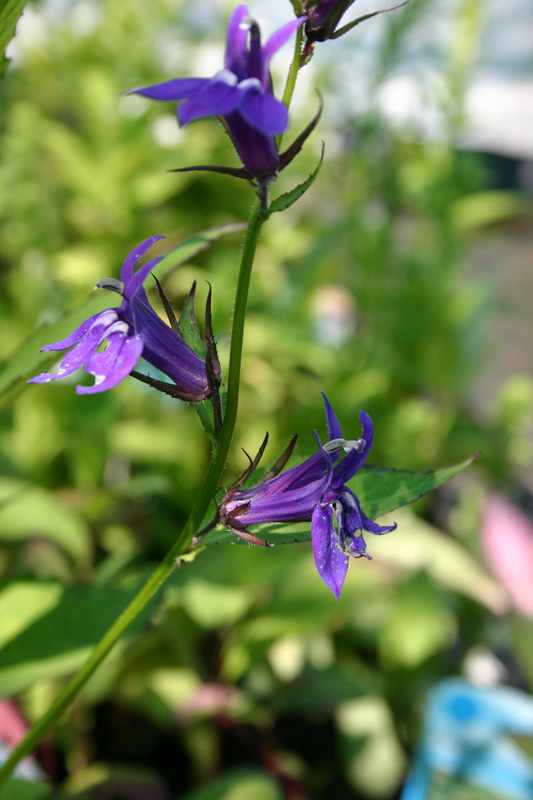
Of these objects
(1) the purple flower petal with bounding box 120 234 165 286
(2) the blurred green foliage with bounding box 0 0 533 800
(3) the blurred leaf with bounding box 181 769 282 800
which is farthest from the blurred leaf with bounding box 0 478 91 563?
(1) the purple flower petal with bounding box 120 234 165 286

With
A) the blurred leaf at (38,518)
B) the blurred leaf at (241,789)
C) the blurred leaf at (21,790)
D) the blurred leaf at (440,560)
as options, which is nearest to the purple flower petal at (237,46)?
the blurred leaf at (21,790)

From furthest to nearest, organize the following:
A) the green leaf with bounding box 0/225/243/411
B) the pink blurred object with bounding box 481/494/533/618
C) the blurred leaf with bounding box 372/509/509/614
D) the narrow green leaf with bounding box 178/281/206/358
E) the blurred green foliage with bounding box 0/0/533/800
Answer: the blurred leaf with bounding box 372/509/509/614, the pink blurred object with bounding box 481/494/533/618, the blurred green foliage with bounding box 0/0/533/800, the green leaf with bounding box 0/225/243/411, the narrow green leaf with bounding box 178/281/206/358

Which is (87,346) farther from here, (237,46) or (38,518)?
(38,518)

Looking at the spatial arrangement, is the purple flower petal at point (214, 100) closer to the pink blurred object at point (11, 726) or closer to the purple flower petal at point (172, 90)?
the purple flower petal at point (172, 90)

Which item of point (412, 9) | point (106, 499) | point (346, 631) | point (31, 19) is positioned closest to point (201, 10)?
point (31, 19)

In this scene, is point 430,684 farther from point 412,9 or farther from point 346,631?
point 412,9

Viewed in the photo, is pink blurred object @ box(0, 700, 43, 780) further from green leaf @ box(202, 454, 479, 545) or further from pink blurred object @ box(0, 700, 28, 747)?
green leaf @ box(202, 454, 479, 545)
